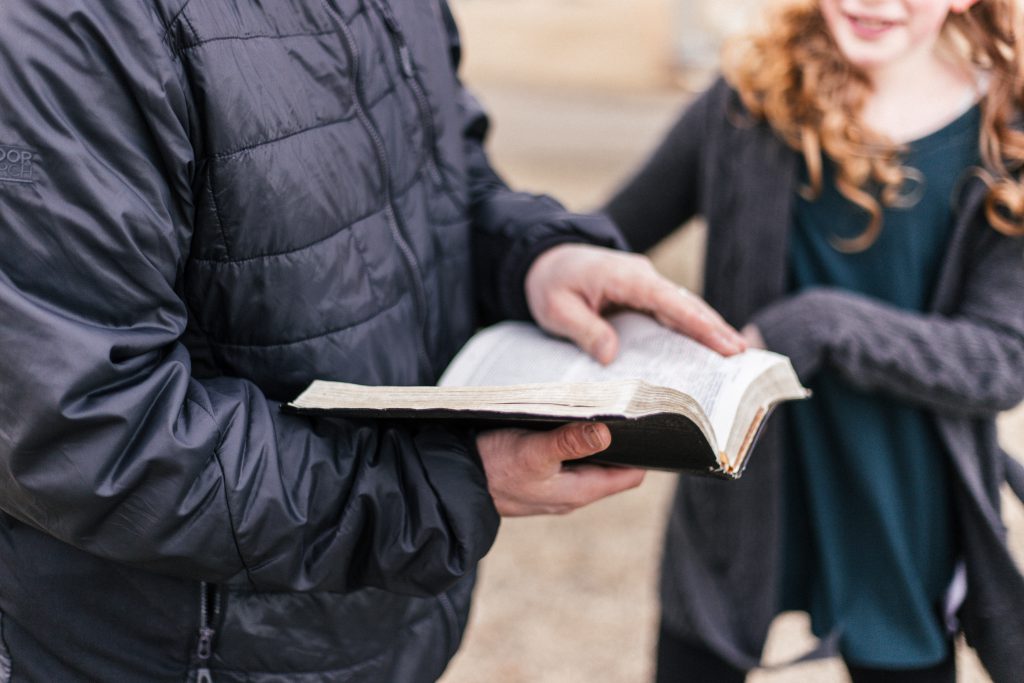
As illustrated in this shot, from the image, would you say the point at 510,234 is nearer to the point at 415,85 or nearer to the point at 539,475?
the point at 415,85

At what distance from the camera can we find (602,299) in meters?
1.31

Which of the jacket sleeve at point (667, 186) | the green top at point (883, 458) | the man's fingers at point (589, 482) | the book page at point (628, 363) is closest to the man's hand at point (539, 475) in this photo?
the man's fingers at point (589, 482)

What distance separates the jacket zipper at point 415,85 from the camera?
1118 mm

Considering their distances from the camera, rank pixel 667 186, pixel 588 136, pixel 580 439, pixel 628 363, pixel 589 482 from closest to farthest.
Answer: pixel 580 439 < pixel 589 482 < pixel 628 363 < pixel 667 186 < pixel 588 136

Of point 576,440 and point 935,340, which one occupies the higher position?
point 576,440

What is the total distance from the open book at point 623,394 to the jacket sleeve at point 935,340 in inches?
10.8

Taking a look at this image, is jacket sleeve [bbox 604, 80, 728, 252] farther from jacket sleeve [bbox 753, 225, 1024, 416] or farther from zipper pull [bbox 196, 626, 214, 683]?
zipper pull [bbox 196, 626, 214, 683]

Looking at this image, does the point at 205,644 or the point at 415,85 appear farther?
the point at 415,85

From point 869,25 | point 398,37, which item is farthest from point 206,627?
point 869,25

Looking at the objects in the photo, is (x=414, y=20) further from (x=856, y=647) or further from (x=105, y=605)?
(x=856, y=647)

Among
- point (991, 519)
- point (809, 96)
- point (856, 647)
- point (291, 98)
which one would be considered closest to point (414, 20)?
point (291, 98)

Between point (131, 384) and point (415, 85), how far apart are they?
477 millimetres

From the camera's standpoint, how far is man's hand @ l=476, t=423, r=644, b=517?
102 centimetres

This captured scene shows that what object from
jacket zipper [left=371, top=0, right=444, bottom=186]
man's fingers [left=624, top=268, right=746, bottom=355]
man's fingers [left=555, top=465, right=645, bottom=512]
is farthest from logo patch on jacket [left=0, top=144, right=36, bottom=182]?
man's fingers [left=624, top=268, right=746, bottom=355]
